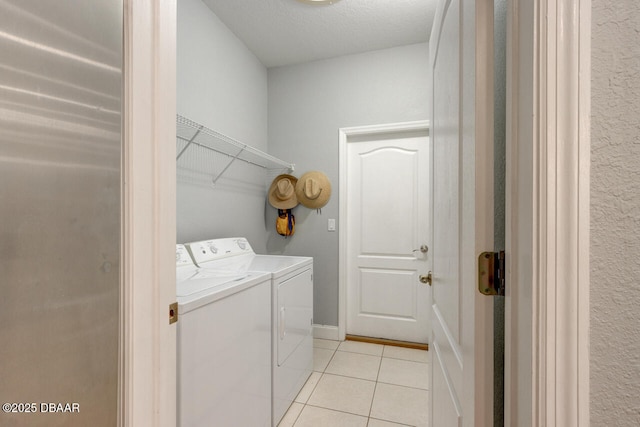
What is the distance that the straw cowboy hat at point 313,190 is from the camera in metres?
2.69

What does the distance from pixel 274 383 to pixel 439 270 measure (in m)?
1.20

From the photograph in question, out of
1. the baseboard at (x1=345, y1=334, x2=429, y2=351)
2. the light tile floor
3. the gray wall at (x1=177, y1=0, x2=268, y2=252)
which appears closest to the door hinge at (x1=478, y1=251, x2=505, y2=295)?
the light tile floor

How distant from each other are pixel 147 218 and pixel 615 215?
0.89m

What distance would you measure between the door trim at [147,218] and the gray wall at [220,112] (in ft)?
4.05

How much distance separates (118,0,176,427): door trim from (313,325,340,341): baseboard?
7.24 feet

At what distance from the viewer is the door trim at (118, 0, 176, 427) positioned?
24.6 inches

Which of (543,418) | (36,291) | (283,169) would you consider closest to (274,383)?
(36,291)

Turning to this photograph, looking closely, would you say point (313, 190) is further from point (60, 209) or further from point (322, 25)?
point (60, 209)

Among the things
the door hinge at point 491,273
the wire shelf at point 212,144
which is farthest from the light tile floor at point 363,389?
the wire shelf at point 212,144

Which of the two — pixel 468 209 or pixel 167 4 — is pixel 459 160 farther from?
pixel 167 4

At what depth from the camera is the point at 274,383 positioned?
1.59m

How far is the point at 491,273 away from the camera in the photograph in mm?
559

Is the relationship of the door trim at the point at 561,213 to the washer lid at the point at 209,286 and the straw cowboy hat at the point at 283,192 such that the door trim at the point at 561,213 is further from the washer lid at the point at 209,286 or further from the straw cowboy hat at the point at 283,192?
the straw cowboy hat at the point at 283,192

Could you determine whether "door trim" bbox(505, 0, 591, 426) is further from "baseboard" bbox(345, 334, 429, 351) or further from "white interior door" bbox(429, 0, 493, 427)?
"baseboard" bbox(345, 334, 429, 351)
